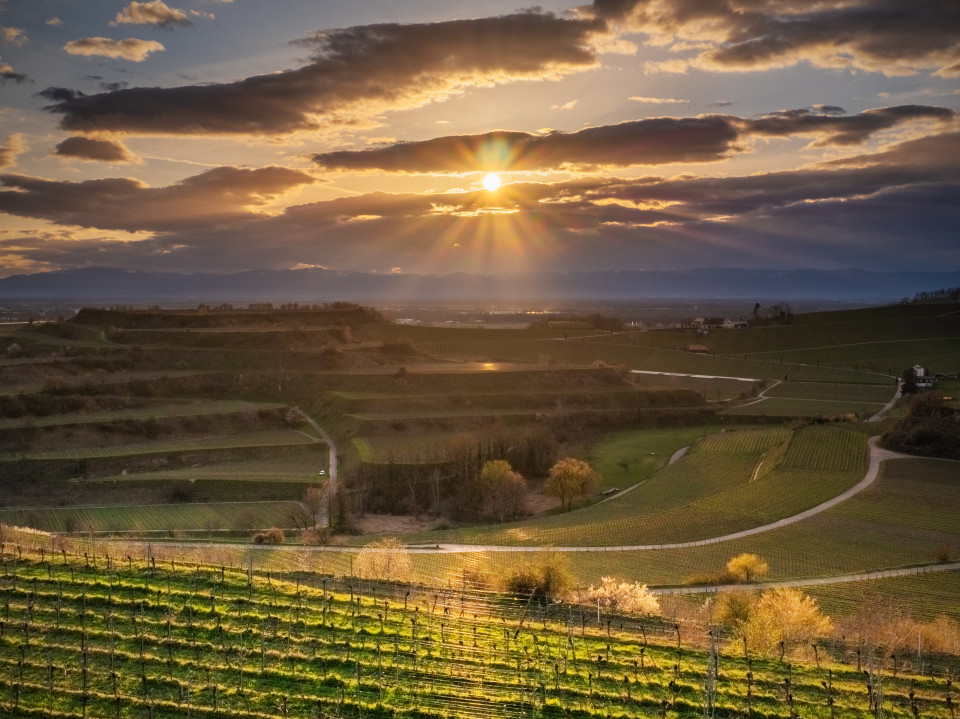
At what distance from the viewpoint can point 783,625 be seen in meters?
24.8

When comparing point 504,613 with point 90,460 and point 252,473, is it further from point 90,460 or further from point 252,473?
point 90,460

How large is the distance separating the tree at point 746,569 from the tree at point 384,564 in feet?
51.4

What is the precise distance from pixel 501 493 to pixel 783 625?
33073 millimetres

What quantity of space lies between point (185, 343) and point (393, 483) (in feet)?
183

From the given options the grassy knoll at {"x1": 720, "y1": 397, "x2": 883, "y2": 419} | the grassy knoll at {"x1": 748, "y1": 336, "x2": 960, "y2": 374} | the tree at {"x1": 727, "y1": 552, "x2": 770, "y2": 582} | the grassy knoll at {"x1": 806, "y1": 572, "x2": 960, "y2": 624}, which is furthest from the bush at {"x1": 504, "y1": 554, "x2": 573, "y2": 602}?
the grassy knoll at {"x1": 748, "y1": 336, "x2": 960, "y2": 374}

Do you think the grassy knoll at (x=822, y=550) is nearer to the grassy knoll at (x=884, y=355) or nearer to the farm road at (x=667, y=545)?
the farm road at (x=667, y=545)

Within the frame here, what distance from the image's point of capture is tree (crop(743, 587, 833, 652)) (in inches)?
911

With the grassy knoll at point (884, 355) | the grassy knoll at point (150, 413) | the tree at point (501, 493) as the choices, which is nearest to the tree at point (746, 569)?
the tree at point (501, 493)

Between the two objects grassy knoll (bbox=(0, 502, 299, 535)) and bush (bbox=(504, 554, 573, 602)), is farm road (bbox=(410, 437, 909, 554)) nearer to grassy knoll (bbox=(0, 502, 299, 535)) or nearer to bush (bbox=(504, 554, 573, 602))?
bush (bbox=(504, 554, 573, 602))

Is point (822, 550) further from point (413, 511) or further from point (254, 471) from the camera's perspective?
point (254, 471)

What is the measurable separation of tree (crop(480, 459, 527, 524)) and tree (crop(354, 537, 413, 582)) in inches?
783

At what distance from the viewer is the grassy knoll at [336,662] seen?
1706 cm

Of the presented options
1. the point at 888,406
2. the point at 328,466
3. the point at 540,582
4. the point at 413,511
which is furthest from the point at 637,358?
the point at 540,582

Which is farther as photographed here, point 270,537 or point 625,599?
point 270,537
